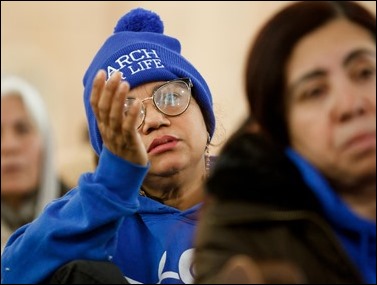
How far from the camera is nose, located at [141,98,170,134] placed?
2.14 m

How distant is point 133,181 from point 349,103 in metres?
0.38

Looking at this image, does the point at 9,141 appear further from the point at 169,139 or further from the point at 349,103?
the point at 349,103

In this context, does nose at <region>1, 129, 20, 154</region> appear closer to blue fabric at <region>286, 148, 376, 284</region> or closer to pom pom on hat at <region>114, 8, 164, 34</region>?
pom pom on hat at <region>114, 8, 164, 34</region>

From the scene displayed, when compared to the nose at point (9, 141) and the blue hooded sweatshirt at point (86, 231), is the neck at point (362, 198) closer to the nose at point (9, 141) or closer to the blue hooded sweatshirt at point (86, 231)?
the blue hooded sweatshirt at point (86, 231)

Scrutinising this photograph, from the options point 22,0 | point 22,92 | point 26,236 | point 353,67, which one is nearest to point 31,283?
point 26,236

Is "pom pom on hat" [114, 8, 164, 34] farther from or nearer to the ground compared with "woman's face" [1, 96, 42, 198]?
farther from the ground

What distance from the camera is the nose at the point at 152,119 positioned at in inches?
84.4

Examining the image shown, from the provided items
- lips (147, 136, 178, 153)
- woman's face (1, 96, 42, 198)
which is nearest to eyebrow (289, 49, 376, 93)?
lips (147, 136, 178, 153)

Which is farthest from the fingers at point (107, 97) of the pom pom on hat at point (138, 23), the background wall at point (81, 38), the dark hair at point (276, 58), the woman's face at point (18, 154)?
the background wall at point (81, 38)

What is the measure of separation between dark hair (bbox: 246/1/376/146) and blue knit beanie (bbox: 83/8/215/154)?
604 millimetres

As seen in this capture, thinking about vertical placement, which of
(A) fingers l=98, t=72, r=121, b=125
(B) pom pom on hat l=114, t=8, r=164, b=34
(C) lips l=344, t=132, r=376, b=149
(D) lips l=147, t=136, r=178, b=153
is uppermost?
(B) pom pom on hat l=114, t=8, r=164, b=34

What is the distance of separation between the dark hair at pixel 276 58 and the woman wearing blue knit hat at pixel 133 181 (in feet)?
0.63

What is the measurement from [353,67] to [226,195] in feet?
0.90

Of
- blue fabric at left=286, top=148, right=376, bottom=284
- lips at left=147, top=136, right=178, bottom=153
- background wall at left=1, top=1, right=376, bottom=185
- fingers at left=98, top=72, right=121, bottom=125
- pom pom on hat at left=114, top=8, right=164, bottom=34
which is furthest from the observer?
background wall at left=1, top=1, right=376, bottom=185
